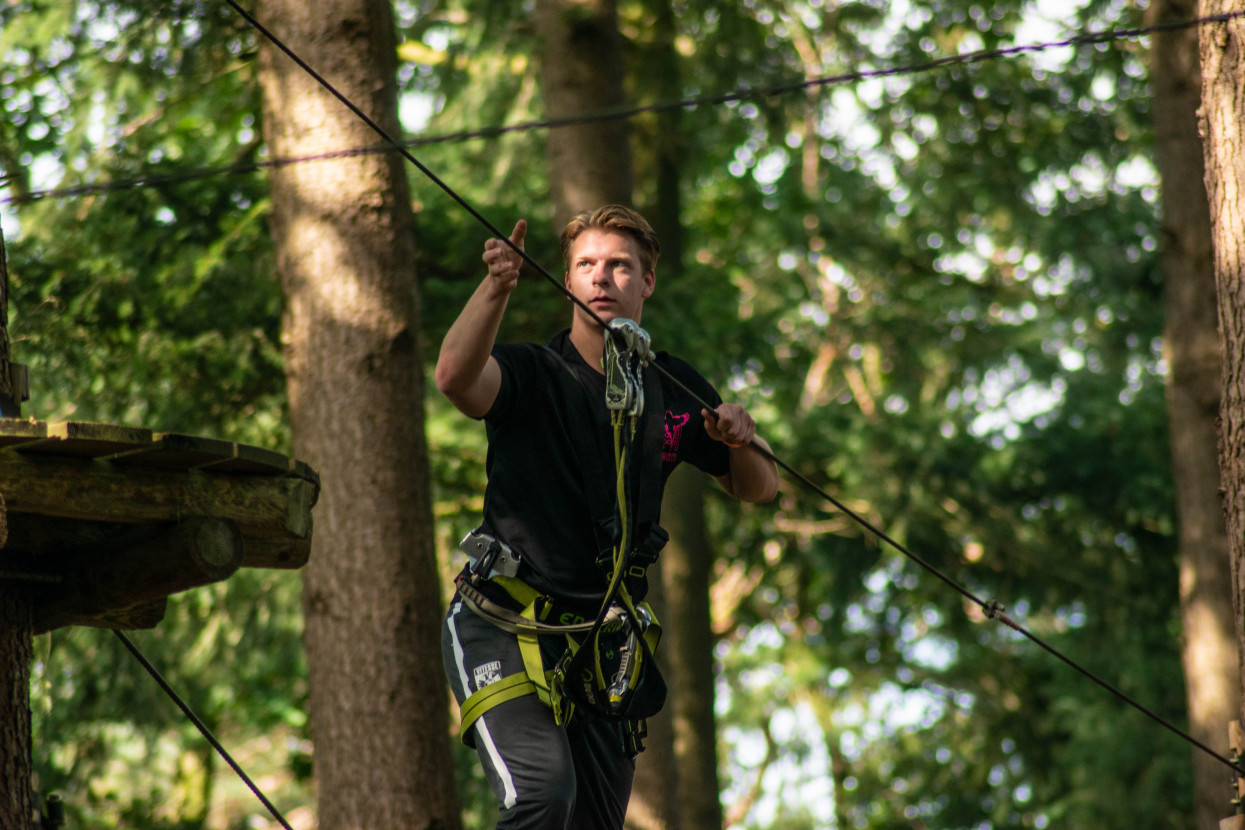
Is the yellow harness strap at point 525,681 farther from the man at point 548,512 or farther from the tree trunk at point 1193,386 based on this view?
the tree trunk at point 1193,386

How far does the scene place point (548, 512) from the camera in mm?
3320

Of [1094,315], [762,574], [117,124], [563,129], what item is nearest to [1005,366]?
[1094,315]

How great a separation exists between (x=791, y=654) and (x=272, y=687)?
5689 millimetres

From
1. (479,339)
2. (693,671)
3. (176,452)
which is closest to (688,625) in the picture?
(693,671)

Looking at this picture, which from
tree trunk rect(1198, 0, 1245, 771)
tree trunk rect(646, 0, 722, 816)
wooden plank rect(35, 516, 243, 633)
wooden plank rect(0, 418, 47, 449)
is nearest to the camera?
wooden plank rect(0, 418, 47, 449)

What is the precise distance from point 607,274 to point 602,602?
844 mm

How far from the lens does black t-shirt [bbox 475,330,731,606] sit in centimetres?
330

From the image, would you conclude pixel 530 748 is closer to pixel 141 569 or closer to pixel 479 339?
pixel 479 339

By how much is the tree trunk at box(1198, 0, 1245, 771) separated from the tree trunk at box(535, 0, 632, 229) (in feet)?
12.0

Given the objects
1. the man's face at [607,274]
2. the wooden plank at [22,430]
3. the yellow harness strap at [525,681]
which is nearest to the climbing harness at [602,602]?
the yellow harness strap at [525,681]

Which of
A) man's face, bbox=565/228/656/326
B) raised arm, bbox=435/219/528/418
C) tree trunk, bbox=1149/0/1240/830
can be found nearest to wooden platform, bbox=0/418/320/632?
raised arm, bbox=435/219/528/418

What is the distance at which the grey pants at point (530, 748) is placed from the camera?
312cm

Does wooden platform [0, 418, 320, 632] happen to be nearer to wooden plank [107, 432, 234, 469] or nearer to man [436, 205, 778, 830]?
wooden plank [107, 432, 234, 469]

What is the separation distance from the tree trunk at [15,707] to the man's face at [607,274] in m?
1.59
